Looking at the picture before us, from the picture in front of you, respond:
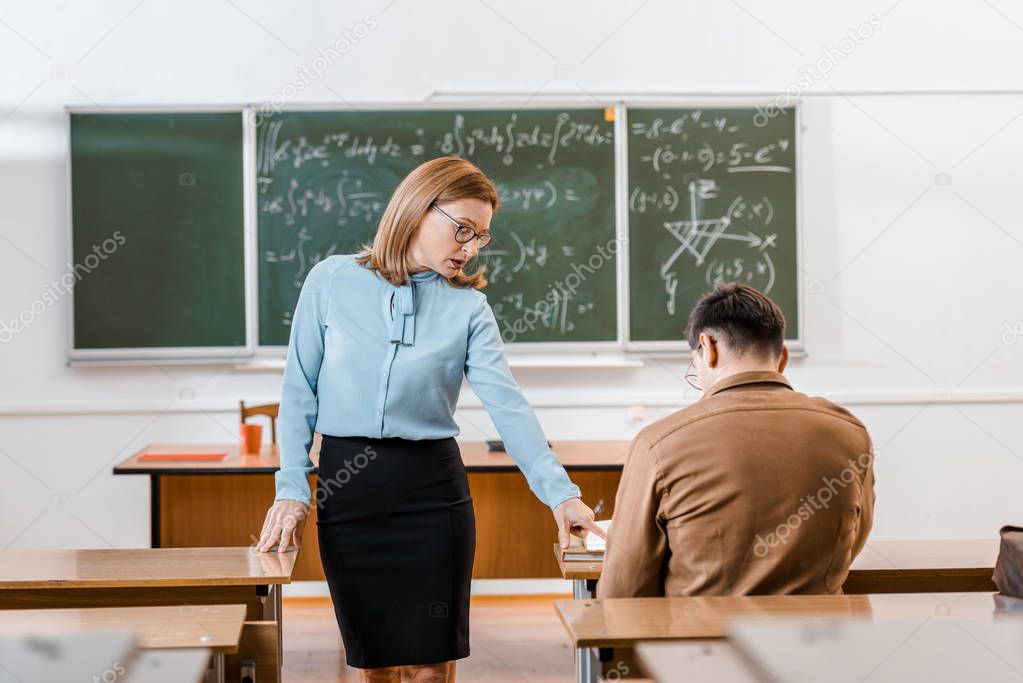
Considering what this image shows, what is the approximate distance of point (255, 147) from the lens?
13.3 feet

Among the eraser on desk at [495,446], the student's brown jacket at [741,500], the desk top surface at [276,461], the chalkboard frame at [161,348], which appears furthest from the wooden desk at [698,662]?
the chalkboard frame at [161,348]

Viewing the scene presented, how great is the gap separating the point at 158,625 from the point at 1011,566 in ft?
3.90

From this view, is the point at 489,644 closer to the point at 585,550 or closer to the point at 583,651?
the point at 585,550

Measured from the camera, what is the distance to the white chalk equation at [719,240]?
13.6ft

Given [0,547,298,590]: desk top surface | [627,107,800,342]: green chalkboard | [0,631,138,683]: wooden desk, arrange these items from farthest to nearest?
[627,107,800,342]: green chalkboard, [0,547,298,590]: desk top surface, [0,631,138,683]: wooden desk

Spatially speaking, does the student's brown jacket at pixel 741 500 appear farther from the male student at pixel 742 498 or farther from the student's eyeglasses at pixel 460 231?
the student's eyeglasses at pixel 460 231

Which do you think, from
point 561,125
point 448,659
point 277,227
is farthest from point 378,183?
point 448,659

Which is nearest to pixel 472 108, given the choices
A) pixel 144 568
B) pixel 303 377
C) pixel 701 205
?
pixel 701 205

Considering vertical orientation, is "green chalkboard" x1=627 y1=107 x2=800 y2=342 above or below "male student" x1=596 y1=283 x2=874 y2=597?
above

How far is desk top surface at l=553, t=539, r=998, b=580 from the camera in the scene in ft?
5.90

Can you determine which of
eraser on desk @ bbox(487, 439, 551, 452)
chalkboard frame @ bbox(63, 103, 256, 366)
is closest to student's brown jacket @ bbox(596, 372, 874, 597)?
eraser on desk @ bbox(487, 439, 551, 452)

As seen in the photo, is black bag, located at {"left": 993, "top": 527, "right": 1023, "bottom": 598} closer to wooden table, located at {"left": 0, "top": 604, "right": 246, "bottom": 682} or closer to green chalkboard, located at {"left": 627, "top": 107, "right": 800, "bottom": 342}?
wooden table, located at {"left": 0, "top": 604, "right": 246, "bottom": 682}

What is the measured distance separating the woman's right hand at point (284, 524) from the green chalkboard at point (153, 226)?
2.45 m

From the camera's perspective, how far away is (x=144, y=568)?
5.77 ft
